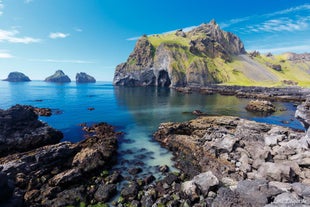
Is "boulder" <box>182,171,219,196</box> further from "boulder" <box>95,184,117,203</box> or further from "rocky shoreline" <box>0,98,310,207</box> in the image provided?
"boulder" <box>95,184,117,203</box>

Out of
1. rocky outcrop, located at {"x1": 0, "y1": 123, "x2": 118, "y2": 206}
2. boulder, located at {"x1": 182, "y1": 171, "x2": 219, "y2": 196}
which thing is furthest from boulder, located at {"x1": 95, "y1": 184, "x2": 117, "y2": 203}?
boulder, located at {"x1": 182, "y1": 171, "x2": 219, "y2": 196}

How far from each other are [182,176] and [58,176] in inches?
648

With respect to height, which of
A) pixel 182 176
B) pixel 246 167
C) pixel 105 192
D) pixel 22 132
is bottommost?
pixel 182 176

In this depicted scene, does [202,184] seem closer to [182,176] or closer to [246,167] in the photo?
[182,176]

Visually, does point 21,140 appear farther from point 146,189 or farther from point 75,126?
point 146,189

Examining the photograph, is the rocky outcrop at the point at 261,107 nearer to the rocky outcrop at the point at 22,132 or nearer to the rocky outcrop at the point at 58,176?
the rocky outcrop at the point at 58,176

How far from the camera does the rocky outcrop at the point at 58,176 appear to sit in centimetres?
1887

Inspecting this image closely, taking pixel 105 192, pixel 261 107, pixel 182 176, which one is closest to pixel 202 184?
pixel 182 176

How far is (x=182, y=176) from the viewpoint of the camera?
23.9 m

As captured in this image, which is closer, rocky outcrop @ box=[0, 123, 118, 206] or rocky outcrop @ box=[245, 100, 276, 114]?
rocky outcrop @ box=[0, 123, 118, 206]

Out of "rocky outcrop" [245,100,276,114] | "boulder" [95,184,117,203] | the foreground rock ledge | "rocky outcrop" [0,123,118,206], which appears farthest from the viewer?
"rocky outcrop" [245,100,276,114]

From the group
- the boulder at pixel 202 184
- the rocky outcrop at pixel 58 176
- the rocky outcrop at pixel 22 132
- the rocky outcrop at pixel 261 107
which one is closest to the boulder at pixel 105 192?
the rocky outcrop at pixel 58 176

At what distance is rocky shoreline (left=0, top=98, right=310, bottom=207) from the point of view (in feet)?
56.0

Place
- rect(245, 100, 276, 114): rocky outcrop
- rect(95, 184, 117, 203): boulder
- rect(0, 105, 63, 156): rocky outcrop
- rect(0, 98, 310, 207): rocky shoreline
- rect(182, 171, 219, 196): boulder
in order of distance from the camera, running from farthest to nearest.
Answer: rect(245, 100, 276, 114): rocky outcrop
rect(0, 105, 63, 156): rocky outcrop
rect(95, 184, 117, 203): boulder
rect(182, 171, 219, 196): boulder
rect(0, 98, 310, 207): rocky shoreline
